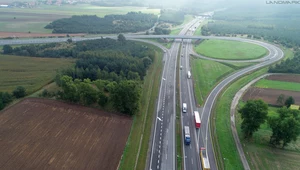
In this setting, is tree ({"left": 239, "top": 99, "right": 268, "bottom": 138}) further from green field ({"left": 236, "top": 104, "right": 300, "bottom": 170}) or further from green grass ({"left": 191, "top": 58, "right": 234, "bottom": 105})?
green grass ({"left": 191, "top": 58, "right": 234, "bottom": 105})

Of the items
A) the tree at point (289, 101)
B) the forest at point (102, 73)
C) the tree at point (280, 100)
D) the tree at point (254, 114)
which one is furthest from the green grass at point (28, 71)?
the tree at point (289, 101)

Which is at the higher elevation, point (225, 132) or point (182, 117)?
point (182, 117)

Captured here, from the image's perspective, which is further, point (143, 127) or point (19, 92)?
point (19, 92)

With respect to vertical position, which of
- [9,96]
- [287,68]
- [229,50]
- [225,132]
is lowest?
[225,132]

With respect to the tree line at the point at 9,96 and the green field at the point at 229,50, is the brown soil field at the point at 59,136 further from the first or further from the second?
the green field at the point at 229,50

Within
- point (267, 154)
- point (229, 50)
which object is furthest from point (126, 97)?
point (229, 50)

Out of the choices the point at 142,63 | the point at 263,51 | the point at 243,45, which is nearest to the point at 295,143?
the point at 142,63

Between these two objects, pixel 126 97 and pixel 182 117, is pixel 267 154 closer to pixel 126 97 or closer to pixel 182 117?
pixel 182 117
